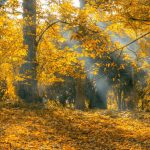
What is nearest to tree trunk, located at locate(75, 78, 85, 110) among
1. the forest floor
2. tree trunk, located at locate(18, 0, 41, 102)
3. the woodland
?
the woodland

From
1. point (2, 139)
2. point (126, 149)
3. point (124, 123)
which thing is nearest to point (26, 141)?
point (2, 139)

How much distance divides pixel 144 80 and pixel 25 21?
39.9ft

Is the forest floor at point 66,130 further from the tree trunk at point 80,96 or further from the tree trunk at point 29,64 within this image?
the tree trunk at point 80,96

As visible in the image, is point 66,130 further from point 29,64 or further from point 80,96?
point 80,96

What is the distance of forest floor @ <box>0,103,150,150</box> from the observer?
820cm

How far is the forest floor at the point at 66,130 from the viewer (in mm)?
8203

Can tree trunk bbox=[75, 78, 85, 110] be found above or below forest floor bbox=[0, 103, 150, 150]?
above

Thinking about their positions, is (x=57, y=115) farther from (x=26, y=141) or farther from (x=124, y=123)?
(x=26, y=141)

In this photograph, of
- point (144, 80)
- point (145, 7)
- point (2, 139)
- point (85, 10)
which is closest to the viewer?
point (2, 139)

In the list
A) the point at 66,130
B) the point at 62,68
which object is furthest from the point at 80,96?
the point at 66,130

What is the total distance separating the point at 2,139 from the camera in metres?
8.13

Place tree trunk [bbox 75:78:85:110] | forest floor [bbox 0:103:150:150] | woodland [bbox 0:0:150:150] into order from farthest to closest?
tree trunk [bbox 75:78:85:110]
woodland [bbox 0:0:150:150]
forest floor [bbox 0:103:150:150]

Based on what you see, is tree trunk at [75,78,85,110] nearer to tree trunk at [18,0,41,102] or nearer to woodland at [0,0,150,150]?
woodland at [0,0,150,150]

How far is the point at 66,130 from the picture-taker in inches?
381
